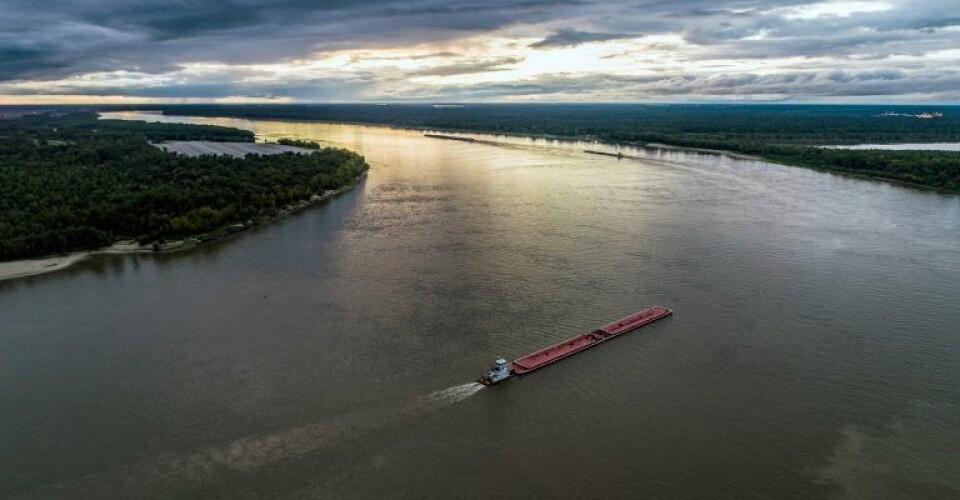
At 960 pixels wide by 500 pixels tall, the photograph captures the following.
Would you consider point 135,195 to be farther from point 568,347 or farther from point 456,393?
point 568,347

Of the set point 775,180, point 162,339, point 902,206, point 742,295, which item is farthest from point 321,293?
point 775,180

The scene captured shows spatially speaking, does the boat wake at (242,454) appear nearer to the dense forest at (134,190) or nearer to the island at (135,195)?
the island at (135,195)

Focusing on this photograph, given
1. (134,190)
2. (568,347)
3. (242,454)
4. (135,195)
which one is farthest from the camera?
(134,190)

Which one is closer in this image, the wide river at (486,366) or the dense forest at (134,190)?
the wide river at (486,366)

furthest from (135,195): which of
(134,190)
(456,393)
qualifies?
(456,393)

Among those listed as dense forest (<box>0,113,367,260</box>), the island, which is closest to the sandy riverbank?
the island

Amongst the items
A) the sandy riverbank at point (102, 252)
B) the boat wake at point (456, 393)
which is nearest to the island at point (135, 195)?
the sandy riverbank at point (102, 252)

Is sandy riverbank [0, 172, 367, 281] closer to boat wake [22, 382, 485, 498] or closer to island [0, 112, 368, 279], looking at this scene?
island [0, 112, 368, 279]
